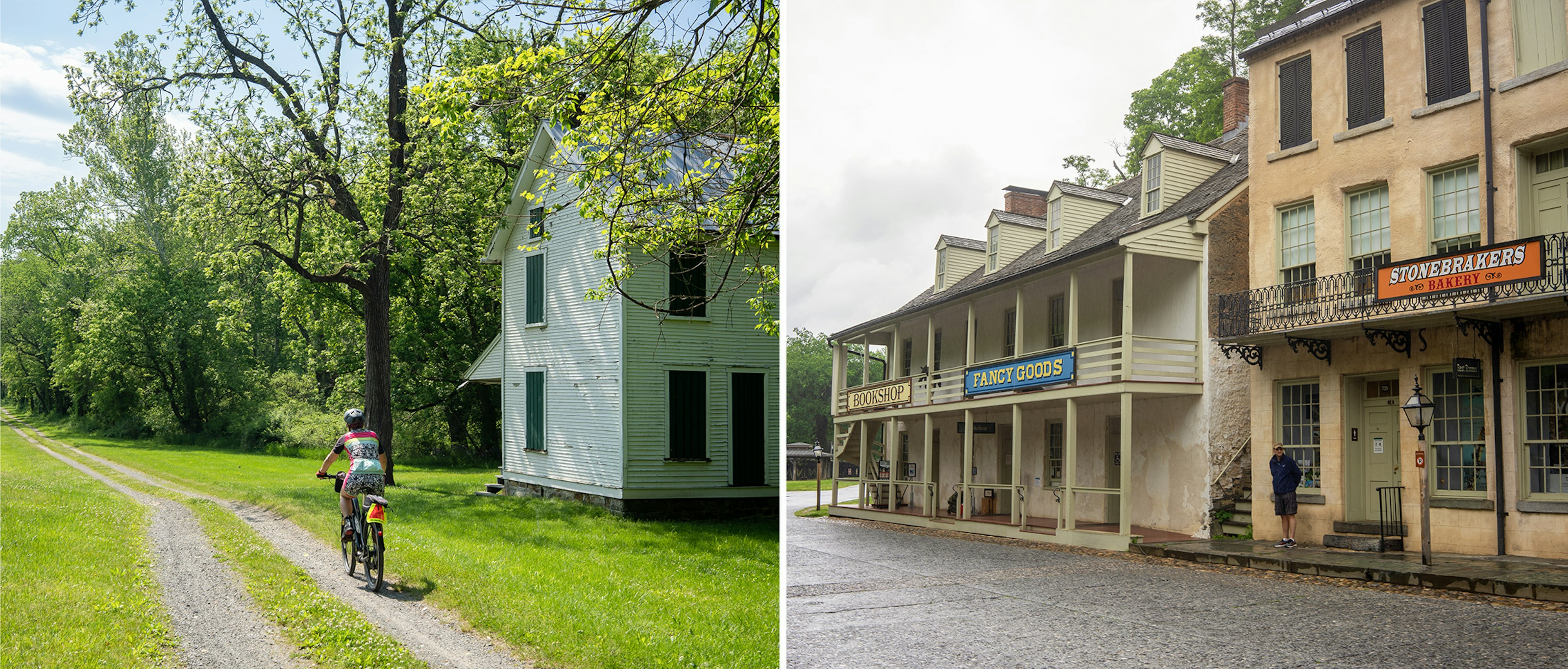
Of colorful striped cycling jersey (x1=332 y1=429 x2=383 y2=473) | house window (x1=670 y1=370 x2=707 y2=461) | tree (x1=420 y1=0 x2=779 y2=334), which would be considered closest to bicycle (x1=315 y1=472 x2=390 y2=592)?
colorful striped cycling jersey (x1=332 y1=429 x2=383 y2=473)

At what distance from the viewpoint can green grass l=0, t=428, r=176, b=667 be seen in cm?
470

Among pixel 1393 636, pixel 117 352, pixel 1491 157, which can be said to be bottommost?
pixel 1393 636

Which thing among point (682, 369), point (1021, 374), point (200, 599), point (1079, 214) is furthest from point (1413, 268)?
point (200, 599)

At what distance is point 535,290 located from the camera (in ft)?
55.0

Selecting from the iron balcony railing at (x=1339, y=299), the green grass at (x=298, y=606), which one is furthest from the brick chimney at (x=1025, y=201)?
the green grass at (x=298, y=606)

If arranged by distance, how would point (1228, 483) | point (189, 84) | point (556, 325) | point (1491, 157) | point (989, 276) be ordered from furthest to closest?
point (989, 276) → point (556, 325) → point (1228, 483) → point (1491, 157) → point (189, 84)

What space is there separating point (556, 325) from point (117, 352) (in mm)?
10175

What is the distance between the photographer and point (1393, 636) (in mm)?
6613

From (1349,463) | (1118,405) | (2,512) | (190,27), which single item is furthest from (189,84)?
(1118,405)

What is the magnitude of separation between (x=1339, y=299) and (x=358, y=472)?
36.4 feet

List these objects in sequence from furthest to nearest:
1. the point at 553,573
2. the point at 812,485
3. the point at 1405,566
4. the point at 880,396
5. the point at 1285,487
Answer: the point at 812,485 → the point at 880,396 → the point at 1285,487 → the point at 1405,566 → the point at 553,573

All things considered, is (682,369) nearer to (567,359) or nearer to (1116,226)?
(567,359)

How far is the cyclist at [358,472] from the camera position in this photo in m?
7.21

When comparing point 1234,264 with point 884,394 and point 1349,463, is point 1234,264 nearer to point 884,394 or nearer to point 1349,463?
point 1349,463
